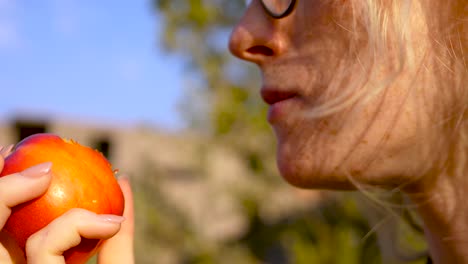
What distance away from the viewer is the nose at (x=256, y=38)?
182 centimetres

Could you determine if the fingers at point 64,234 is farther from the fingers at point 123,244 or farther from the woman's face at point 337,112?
the woman's face at point 337,112

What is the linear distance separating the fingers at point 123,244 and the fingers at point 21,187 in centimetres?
30

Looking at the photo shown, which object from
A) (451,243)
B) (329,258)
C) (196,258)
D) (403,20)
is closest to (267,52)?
(403,20)

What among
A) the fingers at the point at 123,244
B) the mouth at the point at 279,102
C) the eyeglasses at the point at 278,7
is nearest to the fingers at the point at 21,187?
the fingers at the point at 123,244

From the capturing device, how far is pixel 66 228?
1341 millimetres

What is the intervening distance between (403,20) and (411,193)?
0.55 metres

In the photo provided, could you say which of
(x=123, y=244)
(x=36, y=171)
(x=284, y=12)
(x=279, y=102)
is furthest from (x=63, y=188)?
(x=284, y=12)

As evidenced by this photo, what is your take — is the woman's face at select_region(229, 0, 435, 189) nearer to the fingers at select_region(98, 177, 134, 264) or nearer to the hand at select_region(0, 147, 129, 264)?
the fingers at select_region(98, 177, 134, 264)

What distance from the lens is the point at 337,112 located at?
5.53 feet

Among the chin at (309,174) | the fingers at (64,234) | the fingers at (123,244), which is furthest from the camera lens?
the chin at (309,174)

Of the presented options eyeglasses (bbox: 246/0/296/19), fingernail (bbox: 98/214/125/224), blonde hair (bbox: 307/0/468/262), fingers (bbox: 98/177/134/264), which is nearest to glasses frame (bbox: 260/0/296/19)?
eyeglasses (bbox: 246/0/296/19)

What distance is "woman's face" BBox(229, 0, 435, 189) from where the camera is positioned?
5.51ft

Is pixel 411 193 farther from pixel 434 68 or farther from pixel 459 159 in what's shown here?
pixel 434 68

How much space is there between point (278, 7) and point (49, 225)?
0.89 m
